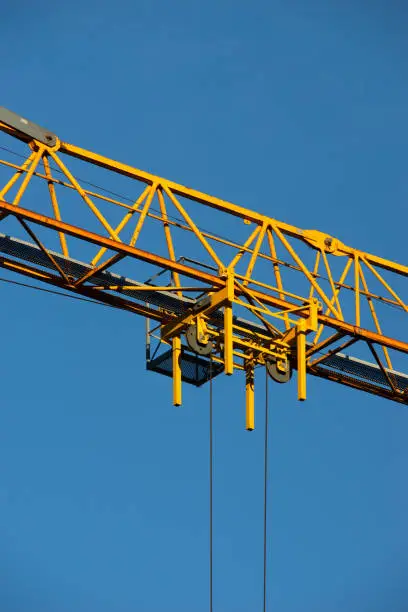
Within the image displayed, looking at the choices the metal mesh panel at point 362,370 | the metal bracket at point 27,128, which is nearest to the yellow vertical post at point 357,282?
the metal mesh panel at point 362,370

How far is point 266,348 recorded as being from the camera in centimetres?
5800

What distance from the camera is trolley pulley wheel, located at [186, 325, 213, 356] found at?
56.5 meters

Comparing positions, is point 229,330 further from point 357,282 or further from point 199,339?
point 357,282

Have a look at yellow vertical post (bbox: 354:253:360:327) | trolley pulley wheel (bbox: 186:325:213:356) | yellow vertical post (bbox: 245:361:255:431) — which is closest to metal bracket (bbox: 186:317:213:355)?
trolley pulley wheel (bbox: 186:325:213:356)

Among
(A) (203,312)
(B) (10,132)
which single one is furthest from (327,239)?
(B) (10,132)

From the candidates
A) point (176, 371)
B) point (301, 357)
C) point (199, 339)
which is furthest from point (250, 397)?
point (199, 339)

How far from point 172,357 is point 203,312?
6.12 feet

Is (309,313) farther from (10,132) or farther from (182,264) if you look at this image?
(10,132)

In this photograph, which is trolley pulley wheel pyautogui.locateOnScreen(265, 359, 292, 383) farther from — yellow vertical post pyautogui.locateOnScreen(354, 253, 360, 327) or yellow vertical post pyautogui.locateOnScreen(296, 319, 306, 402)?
yellow vertical post pyautogui.locateOnScreen(354, 253, 360, 327)

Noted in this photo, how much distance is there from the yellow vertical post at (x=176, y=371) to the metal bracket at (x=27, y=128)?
6375 millimetres

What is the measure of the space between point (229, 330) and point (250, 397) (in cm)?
251

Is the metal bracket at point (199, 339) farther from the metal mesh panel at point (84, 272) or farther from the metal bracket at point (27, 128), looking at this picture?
the metal bracket at point (27, 128)

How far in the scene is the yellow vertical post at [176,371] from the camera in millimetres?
56125

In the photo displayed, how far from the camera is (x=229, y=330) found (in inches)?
2197
